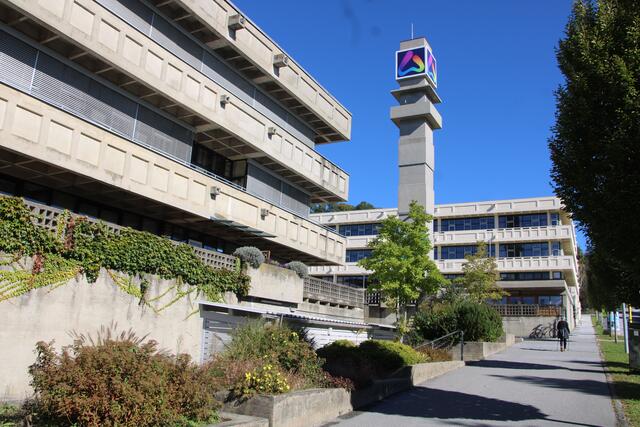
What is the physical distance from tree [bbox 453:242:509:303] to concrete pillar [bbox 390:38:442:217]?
8200 mm

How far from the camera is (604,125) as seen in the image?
974 cm

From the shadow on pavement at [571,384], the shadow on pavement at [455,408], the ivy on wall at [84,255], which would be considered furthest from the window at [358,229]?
the shadow on pavement at [455,408]

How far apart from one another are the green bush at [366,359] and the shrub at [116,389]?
17.5 feet

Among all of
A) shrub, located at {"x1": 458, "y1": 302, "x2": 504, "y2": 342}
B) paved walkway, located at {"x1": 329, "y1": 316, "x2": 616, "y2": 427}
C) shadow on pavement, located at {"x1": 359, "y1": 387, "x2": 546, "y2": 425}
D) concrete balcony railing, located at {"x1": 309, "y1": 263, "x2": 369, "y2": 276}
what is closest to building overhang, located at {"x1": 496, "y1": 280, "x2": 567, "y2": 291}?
concrete balcony railing, located at {"x1": 309, "y1": 263, "x2": 369, "y2": 276}

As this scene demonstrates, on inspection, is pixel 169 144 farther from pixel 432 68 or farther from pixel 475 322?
pixel 432 68

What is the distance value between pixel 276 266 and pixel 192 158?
620 centimetres

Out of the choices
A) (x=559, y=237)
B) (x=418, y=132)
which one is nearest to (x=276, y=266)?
(x=418, y=132)

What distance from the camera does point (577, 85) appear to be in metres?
10.0

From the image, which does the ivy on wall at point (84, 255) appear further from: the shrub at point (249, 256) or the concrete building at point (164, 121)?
the concrete building at point (164, 121)

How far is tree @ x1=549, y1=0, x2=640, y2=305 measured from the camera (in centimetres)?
928

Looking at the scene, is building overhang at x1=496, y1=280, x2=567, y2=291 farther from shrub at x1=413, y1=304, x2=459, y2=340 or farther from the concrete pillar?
shrub at x1=413, y1=304, x2=459, y2=340

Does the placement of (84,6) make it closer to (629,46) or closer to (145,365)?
(145,365)

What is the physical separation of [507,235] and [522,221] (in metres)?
2.11

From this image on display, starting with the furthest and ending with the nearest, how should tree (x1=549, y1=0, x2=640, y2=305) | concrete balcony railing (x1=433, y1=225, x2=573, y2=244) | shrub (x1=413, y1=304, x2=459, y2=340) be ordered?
concrete balcony railing (x1=433, y1=225, x2=573, y2=244) → shrub (x1=413, y1=304, x2=459, y2=340) → tree (x1=549, y1=0, x2=640, y2=305)
